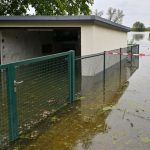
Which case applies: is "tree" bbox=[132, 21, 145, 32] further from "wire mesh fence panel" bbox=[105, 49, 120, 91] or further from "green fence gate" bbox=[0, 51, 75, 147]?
"green fence gate" bbox=[0, 51, 75, 147]

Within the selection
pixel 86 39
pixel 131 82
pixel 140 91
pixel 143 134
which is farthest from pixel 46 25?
pixel 143 134

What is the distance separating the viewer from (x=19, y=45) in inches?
670

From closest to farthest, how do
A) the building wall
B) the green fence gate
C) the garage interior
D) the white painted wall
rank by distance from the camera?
the green fence gate, the white painted wall, the building wall, the garage interior

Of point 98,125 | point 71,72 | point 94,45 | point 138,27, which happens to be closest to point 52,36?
point 94,45

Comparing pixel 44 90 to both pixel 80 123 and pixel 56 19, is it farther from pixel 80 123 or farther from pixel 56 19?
pixel 56 19

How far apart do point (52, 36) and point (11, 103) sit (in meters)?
16.6

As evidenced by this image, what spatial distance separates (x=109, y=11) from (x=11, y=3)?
60948 millimetres

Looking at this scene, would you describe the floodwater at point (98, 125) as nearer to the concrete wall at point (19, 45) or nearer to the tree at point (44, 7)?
the concrete wall at point (19, 45)

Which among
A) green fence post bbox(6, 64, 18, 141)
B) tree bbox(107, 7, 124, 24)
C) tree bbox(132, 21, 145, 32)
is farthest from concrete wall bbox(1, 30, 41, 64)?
tree bbox(132, 21, 145, 32)

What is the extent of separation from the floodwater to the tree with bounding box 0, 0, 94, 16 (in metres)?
15.4

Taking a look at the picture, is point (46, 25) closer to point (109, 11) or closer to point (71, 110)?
point (71, 110)

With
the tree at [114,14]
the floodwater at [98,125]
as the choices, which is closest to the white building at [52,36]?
the floodwater at [98,125]

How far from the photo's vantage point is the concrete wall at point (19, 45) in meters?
15.8

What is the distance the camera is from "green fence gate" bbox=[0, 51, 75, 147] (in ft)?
16.3
